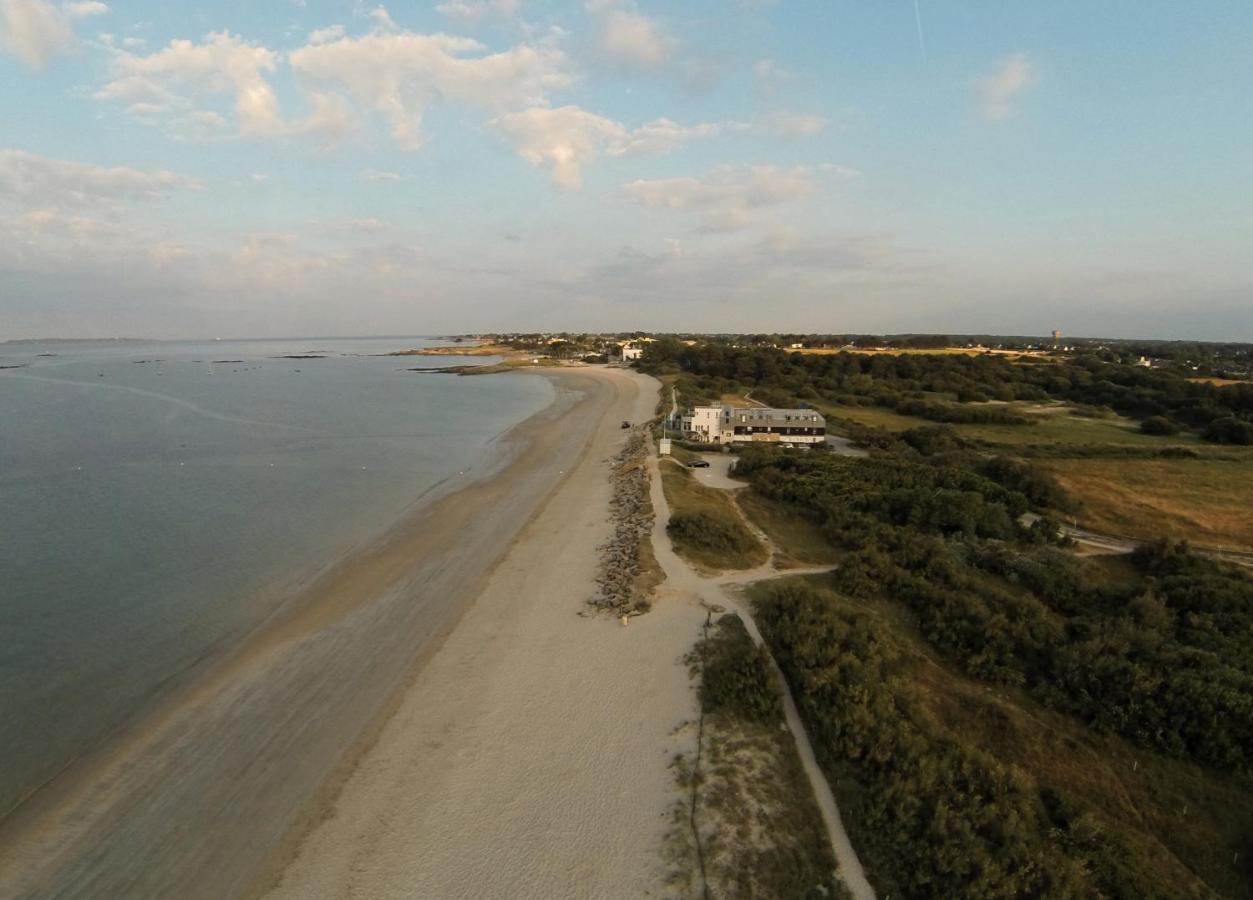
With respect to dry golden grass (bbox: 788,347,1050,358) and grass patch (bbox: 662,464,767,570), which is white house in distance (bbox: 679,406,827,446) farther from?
dry golden grass (bbox: 788,347,1050,358)

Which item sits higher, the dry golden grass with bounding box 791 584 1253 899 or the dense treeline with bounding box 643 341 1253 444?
the dense treeline with bounding box 643 341 1253 444

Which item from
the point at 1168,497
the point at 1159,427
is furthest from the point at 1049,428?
the point at 1168,497

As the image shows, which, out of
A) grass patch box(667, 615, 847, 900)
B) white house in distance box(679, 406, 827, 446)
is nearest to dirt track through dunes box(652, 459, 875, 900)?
grass patch box(667, 615, 847, 900)

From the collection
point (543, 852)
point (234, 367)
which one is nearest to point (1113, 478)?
point (543, 852)

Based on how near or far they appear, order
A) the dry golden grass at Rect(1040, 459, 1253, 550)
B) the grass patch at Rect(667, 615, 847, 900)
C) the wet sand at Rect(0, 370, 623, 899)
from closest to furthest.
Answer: the grass patch at Rect(667, 615, 847, 900) → the wet sand at Rect(0, 370, 623, 899) → the dry golden grass at Rect(1040, 459, 1253, 550)

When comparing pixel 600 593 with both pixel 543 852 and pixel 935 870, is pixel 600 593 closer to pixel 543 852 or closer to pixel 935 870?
pixel 543 852

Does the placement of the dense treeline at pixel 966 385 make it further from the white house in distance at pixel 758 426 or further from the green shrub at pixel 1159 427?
the white house in distance at pixel 758 426

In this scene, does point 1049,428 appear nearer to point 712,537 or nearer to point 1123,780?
point 712,537
